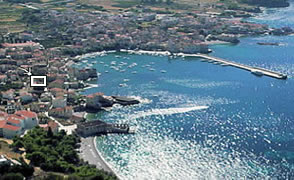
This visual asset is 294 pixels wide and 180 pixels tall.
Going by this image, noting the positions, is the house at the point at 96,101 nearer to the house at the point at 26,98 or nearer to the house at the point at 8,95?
the house at the point at 26,98

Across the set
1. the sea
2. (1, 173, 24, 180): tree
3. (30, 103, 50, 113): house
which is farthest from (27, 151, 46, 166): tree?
(30, 103, 50, 113): house

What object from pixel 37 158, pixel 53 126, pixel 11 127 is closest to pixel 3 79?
pixel 11 127

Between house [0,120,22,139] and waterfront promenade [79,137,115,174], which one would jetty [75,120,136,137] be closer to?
waterfront promenade [79,137,115,174]

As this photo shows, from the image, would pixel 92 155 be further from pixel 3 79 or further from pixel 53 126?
pixel 3 79

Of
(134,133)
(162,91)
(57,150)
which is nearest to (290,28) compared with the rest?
(162,91)

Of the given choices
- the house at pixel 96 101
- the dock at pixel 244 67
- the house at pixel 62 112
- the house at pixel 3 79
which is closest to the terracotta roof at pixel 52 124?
the house at pixel 62 112

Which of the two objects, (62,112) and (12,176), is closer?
(12,176)
